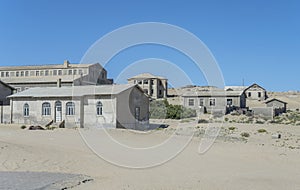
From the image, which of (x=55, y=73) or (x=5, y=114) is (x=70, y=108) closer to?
(x=5, y=114)

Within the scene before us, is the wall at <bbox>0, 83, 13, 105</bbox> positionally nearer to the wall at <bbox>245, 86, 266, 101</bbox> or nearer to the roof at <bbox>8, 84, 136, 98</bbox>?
the roof at <bbox>8, 84, 136, 98</bbox>

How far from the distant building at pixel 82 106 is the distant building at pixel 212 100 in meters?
23.8

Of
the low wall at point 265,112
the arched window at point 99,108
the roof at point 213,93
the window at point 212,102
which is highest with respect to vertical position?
the roof at point 213,93

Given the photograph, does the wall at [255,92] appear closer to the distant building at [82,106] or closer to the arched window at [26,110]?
the distant building at [82,106]

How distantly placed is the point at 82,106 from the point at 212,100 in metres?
30.5

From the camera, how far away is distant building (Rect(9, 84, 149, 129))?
30.5 meters

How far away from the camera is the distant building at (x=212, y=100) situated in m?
57.4

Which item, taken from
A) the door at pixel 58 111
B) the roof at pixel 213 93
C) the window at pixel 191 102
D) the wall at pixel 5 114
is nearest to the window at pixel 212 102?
the roof at pixel 213 93

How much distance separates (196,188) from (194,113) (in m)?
44.6

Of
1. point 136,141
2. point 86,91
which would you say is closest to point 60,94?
point 86,91

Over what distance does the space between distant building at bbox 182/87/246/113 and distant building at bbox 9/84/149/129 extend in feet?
78.2

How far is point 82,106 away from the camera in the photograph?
3150 cm

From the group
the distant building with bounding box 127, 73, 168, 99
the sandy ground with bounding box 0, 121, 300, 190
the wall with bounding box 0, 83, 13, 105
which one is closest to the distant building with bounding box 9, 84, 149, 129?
the wall with bounding box 0, 83, 13, 105

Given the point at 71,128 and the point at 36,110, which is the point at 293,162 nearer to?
the point at 71,128
